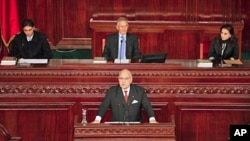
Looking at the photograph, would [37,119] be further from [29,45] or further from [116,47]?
[116,47]

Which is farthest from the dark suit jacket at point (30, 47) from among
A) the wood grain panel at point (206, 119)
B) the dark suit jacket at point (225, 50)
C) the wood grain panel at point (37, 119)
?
the wood grain panel at point (206, 119)

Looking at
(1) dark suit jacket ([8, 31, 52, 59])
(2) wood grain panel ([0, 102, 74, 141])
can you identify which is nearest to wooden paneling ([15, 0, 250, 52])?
(1) dark suit jacket ([8, 31, 52, 59])

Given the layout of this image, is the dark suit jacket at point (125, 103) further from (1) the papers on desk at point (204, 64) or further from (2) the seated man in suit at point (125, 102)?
(1) the papers on desk at point (204, 64)

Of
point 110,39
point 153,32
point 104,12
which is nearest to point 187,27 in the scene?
point 153,32

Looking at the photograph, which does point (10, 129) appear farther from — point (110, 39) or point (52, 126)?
point (110, 39)

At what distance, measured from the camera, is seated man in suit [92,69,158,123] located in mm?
7191

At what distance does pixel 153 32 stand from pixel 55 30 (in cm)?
182

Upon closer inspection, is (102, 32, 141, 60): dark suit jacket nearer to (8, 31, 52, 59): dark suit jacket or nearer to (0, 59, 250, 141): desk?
(8, 31, 52, 59): dark suit jacket

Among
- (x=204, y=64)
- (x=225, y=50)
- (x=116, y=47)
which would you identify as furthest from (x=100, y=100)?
(x=225, y=50)

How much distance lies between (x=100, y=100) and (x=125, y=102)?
28 cm

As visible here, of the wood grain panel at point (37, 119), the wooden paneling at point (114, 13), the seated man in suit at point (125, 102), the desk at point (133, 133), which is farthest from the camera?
the wooden paneling at point (114, 13)

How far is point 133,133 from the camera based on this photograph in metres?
6.73

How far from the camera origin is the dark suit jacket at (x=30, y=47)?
902 centimetres

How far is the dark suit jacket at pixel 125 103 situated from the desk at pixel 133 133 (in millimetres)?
485
